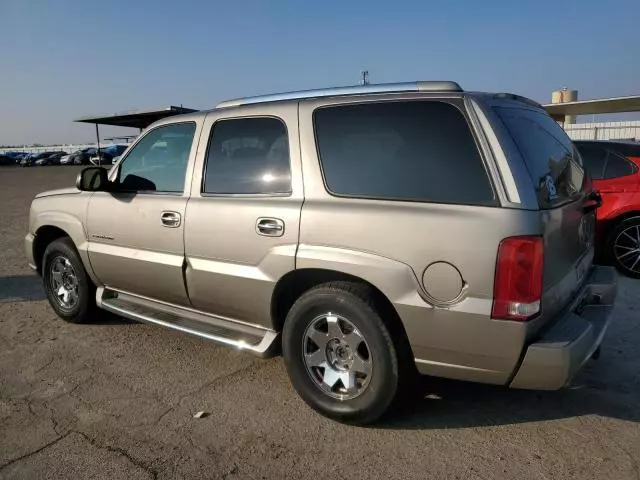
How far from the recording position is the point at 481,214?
2.49 meters

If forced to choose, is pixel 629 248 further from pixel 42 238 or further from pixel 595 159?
pixel 42 238

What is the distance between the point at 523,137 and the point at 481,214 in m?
0.60

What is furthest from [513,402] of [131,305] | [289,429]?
[131,305]

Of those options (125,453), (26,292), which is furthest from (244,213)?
(26,292)

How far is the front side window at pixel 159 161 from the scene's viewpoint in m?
3.87

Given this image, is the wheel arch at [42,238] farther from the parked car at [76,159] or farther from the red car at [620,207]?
the parked car at [76,159]

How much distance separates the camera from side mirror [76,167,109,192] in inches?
163

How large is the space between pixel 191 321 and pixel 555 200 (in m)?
2.55

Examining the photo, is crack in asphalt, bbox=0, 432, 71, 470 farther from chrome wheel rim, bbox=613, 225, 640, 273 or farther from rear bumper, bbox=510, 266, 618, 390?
chrome wheel rim, bbox=613, 225, 640, 273

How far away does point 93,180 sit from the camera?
417 cm

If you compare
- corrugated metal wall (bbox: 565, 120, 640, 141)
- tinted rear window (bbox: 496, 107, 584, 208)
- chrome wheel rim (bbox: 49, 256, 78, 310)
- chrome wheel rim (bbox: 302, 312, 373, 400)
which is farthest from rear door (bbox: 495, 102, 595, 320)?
corrugated metal wall (bbox: 565, 120, 640, 141)

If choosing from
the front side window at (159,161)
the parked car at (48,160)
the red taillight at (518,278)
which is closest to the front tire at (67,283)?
the front side window at (159,161)

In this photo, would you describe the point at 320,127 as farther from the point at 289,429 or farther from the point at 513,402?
the point at 513,402

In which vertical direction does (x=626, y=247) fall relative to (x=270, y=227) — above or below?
below
